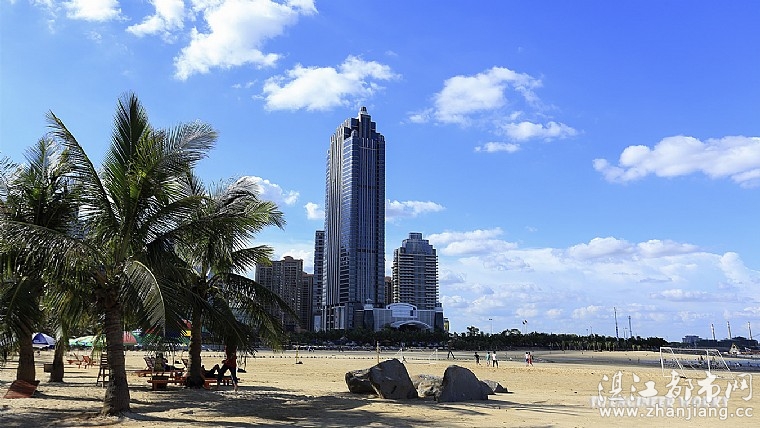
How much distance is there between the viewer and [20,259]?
12.2 m

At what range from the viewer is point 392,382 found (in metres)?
14.9

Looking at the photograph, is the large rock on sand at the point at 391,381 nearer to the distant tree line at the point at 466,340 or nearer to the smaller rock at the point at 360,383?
the smaller rock at the point at 360,383

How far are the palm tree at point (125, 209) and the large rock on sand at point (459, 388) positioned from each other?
7269 mm

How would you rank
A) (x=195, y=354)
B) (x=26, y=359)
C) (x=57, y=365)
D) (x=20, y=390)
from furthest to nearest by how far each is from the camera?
1. (x=57, y=365)
2. (x=195, y=354)
3. (x=26, y=359)
4. (x=20, y=390)

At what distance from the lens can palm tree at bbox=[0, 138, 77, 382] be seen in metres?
11.9

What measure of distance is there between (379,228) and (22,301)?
15914 centimetres

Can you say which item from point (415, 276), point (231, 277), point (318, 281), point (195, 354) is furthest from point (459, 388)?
point (415, 276)

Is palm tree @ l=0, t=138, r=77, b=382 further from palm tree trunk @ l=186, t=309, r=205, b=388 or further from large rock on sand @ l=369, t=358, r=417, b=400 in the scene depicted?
large rock on sand @ l=369, t=358, r=417, b=400

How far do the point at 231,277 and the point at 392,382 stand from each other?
5047 millimetres

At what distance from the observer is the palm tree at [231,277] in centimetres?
1348

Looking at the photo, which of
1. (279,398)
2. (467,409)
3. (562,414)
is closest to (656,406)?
(562,414)

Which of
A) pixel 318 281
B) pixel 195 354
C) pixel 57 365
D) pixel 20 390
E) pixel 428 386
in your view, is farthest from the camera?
pixel 318 281

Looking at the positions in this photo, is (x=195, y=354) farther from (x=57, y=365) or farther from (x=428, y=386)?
(x=428, y=386)

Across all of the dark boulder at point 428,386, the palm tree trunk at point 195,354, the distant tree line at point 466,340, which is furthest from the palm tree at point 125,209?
the distant tree line at point 466,340
